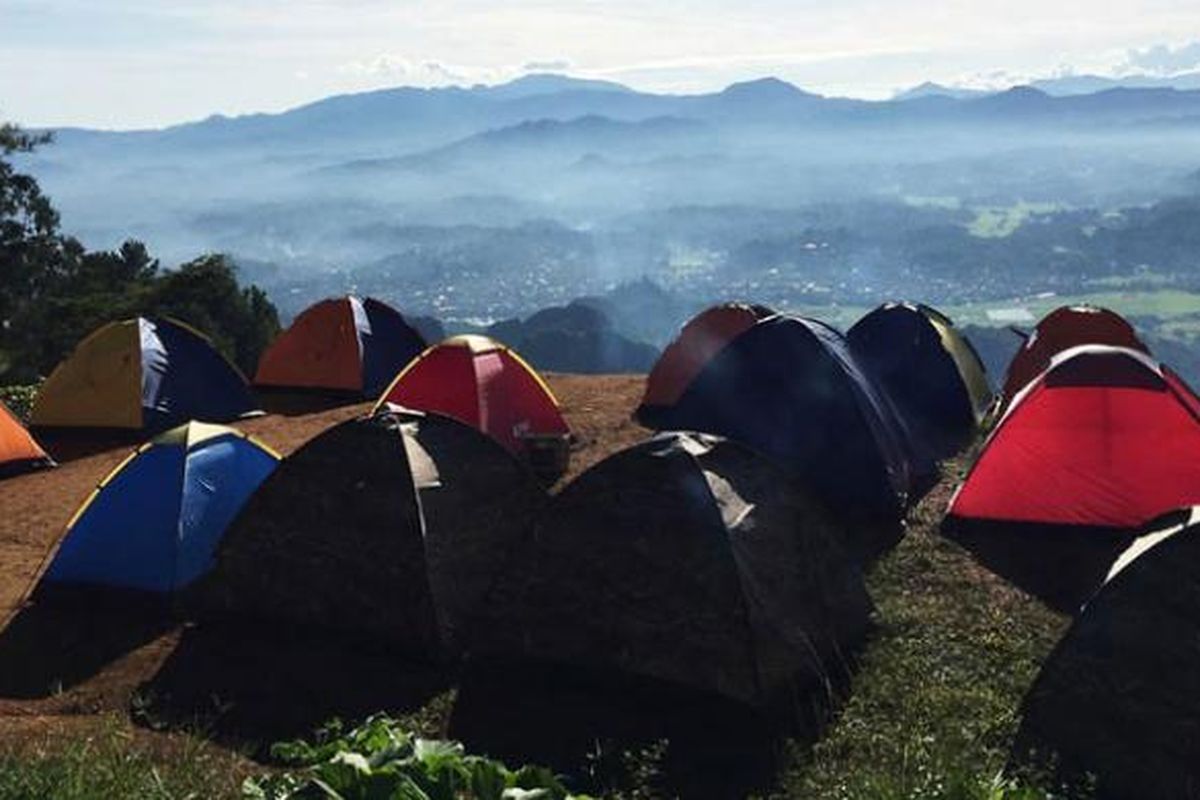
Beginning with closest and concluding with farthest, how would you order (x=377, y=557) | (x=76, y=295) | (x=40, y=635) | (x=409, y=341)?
1. (x=377, y=557)
2. (x=40, y=635)
3. (x=409, y=341)
4. (x=76, y=295)

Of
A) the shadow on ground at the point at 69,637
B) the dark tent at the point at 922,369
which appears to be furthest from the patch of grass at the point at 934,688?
the dark tent at the point at 922,369

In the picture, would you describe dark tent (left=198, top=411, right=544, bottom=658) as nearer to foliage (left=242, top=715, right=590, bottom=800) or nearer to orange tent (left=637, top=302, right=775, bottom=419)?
foliage (left=242, top=715, right=590, bottom=800)

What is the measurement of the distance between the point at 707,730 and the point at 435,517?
3181 mm

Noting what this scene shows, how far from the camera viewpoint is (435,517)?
396 inches

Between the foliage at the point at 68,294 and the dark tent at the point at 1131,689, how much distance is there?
31.6 metres

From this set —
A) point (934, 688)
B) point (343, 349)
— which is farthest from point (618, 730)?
point (343, 349)

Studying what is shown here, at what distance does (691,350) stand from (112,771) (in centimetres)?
1527

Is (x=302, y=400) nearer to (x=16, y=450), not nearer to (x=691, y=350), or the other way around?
(x=16, y=450)

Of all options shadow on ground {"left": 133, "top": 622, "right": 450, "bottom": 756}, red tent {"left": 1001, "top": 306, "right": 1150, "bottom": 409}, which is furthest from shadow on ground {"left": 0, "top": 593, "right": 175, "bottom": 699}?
red tent {"left": 1001, "top": 306, "right": 1150, "bottom": 409}

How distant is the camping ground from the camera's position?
634cm

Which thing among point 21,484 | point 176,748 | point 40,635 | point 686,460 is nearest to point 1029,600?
point 686,460

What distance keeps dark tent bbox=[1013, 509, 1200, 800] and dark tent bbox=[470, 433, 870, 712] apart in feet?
5.42

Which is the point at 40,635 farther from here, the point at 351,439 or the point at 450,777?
the point at 450,777

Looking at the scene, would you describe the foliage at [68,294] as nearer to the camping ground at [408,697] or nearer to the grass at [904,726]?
the camping ground at [408,697]
